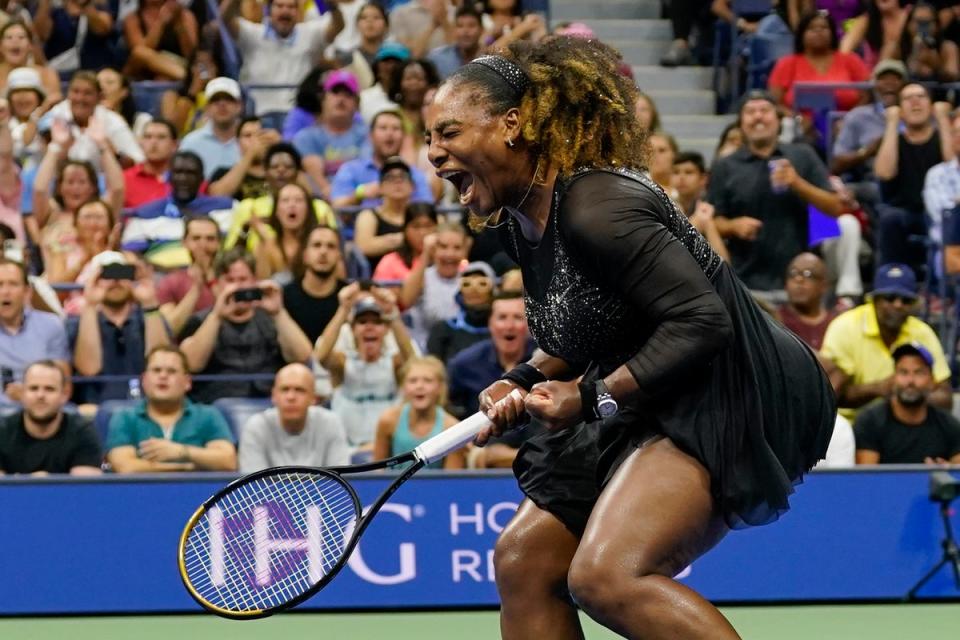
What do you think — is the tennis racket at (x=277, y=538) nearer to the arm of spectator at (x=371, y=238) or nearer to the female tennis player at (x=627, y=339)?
the female tennis player at (x=627, y=339)

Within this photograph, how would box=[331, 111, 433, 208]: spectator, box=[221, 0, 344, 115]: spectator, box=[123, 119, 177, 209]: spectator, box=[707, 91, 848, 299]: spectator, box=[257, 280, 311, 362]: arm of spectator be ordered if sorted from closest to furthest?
box=[257, 280, 311, 362]: arm of spectator → box=[707, 91, 848, 299]: spectator → box=[331, 111, 433, 208]: spectator → box=[123, 119, 177, 209]: spectator → box=[221, 0, 344, 115]: spectator

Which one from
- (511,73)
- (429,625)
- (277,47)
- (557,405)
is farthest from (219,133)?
(557,405)

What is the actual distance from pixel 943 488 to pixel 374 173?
4.02 metres

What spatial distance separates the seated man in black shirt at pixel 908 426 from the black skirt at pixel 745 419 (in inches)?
149

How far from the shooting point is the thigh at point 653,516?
358 centimetres

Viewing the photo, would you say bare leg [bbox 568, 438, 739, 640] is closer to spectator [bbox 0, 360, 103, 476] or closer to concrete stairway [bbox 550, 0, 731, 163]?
spectator [bbox 0, 360, 103, 476]

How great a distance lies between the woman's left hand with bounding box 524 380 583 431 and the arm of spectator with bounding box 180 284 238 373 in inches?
180

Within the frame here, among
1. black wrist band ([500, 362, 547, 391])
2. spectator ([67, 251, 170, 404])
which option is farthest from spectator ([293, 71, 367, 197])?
black wrist band ([500, 362, 547, 391])

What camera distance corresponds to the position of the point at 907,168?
9805mm

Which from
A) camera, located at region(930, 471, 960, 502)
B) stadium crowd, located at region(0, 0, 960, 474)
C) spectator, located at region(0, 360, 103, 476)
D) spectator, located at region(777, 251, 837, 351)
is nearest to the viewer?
camera, located at region(930, 471, 960, 502)

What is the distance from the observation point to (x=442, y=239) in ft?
27.9

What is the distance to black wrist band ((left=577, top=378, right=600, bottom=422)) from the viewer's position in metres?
3.63

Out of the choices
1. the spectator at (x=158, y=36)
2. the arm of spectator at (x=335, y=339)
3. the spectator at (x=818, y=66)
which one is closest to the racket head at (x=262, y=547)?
the arm of spectator at (x=335, y=339)

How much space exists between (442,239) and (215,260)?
3.61 feet
